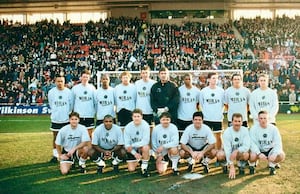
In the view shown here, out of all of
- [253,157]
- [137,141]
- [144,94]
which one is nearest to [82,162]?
[137,141]

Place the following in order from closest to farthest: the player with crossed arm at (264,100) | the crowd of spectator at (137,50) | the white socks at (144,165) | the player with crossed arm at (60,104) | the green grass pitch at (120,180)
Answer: the green grass pitch at (120,180) → the white socks at (144,165) → the player with crossed arm at (264,100) → the player with crossed arm at (60,104) → the crowd of spectator at (137,50)

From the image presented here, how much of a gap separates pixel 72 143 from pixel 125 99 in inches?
63.8

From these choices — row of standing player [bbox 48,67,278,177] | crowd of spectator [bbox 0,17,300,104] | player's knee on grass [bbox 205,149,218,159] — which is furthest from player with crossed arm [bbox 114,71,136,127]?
crowd of spectator [bbox 0,17,300,104]

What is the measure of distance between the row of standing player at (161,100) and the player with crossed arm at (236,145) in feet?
3.21

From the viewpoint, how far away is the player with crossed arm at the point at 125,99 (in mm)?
9195

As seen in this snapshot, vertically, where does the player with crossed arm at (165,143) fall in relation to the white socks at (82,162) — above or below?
above

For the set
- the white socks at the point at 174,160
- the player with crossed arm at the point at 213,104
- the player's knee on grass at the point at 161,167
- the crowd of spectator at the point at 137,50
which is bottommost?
the player's knee on grass at the point at 161,167

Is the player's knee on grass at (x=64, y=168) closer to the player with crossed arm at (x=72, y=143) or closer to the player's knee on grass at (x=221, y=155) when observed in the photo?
the player with crossed arm at (x=72, y=143)

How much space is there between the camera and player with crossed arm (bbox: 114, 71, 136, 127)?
9.20 m

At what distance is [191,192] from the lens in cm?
675

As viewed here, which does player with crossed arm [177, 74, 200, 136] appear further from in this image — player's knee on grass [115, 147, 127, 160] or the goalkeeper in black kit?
player's knee on grass [115, 147, 127, 160]

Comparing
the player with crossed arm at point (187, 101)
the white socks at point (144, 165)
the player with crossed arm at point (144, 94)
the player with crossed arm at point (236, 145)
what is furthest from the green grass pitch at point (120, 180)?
the player with crossed arm at point (144, 94)

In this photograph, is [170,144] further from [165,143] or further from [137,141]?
[137,141]

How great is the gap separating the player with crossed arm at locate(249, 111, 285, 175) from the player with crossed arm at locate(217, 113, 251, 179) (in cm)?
15
